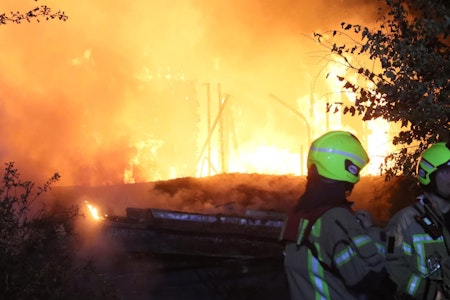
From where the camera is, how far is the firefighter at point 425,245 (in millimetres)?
3316

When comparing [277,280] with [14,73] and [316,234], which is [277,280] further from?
[14,73]

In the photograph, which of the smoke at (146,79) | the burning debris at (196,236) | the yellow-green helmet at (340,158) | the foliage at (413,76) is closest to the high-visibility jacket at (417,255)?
the yellow-green helmet at (340,158)

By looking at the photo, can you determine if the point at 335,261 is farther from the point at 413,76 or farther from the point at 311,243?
the point at 413,76

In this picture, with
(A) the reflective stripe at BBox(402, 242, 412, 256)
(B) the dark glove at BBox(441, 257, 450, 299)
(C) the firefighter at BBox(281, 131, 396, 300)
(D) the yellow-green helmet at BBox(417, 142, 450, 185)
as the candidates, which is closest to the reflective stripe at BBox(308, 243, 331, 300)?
(C) the firefighter at BBox(281, 131, 396, 300)

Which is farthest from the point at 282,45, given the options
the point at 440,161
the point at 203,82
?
the point at 440,161

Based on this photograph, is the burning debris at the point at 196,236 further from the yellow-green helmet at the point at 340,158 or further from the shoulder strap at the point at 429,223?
the yellow-green helmet at the point at 340,158

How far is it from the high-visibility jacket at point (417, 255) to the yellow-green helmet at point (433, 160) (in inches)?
10.5

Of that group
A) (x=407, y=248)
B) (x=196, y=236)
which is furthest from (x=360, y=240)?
(x=196, y=236)

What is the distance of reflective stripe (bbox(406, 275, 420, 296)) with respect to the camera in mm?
3303

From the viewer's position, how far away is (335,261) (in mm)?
2672

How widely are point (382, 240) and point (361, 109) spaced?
9.08 feet

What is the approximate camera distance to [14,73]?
57.9 feet

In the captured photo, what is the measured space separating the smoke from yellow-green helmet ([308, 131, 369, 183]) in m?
15.0

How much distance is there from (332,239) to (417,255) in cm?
96
